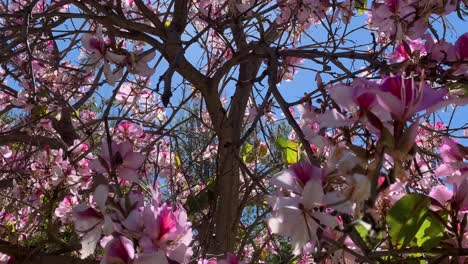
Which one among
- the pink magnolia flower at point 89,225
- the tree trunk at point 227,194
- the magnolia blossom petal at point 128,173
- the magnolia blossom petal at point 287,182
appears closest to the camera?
the magnolia blossom petal at point 287,182

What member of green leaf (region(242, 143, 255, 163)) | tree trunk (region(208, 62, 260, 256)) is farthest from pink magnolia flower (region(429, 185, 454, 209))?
green leaf (region(242, 143, 255, 163))

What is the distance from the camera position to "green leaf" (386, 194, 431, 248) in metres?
0.73

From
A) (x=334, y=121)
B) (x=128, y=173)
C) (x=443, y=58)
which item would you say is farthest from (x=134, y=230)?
(x=443, y=58)

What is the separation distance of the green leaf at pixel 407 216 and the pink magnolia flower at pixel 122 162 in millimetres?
389

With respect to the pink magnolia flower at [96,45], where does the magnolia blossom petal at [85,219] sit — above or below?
below

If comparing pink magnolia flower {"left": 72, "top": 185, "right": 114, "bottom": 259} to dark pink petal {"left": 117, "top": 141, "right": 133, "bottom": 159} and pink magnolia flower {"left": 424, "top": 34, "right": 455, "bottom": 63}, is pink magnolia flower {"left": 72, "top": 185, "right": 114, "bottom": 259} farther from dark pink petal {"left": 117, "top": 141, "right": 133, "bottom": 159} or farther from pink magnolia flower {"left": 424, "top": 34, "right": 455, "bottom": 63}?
pink magnolia flower {"left": 424, "top": 34, "right": 455, "bottom": 63}

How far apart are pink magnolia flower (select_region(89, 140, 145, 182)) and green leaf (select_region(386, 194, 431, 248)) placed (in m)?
0.39

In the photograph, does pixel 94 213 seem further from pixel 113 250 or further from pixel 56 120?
A: pixel 56 120

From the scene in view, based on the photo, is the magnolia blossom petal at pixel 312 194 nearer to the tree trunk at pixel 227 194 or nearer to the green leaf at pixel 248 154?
the tree trunk at pixel 227 194

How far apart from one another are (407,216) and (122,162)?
1.40ft

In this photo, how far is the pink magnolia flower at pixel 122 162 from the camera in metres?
0.86

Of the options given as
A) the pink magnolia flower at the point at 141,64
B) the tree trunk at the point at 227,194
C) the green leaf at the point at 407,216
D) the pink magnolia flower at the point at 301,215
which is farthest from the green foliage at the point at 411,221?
the tree trunk at the point at 227,194

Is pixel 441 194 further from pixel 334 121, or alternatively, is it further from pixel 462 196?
pixel 334 121

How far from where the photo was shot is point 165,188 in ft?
8.11
